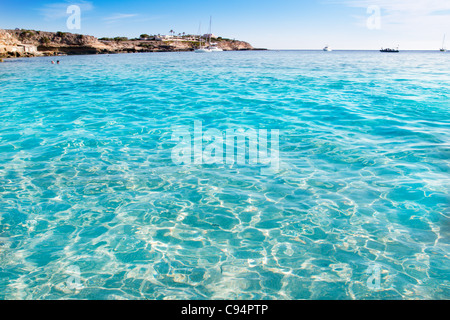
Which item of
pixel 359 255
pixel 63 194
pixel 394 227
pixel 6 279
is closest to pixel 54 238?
pixel 6 279

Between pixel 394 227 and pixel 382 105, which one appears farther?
pixel 382 105

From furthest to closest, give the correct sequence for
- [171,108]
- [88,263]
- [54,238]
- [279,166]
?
[171,108]
[279,166]
[54,238]
[88,263]

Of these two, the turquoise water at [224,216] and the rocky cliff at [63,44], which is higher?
the rocky cliff at [63,44]

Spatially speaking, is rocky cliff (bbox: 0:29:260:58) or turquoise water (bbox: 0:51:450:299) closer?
turquoise water (bbox: 0:51:450:299)

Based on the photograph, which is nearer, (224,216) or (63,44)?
(224,216)

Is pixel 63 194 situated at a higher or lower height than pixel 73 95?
lower

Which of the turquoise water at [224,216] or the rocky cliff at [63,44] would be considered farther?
the rocky cliff at [63,44]

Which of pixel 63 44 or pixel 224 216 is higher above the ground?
pixel 63 44

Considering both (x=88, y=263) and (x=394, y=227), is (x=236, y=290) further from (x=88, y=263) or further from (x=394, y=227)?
(x=394, y=227)

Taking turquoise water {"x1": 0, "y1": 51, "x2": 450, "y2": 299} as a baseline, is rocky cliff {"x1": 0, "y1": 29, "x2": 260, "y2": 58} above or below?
above

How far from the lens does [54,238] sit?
6082 mm

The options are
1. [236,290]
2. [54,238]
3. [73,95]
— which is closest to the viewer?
[236,290]
